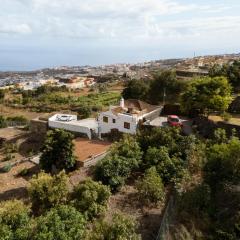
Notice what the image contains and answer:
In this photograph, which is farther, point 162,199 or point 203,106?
point 203,106

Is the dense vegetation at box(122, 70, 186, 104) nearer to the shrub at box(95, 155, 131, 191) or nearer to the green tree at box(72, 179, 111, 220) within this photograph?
the shrub at box(95, 155, 131, 191)

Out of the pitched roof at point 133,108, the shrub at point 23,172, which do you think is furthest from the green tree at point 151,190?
the pitched roof at point 133,108

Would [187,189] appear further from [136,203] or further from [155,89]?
[155,89]

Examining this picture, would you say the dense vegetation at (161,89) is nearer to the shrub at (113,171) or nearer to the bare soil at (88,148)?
the bare soil at (88,148)

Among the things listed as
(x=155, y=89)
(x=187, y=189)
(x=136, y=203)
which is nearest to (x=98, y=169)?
(x=136, y=203)

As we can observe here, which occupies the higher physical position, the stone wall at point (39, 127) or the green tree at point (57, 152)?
the green tree at point (57, 152)

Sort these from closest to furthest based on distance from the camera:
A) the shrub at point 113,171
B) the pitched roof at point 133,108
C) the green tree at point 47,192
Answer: the green tree at point 47,192
the shrub at point 113,171
the pitched roof at point 133,108
